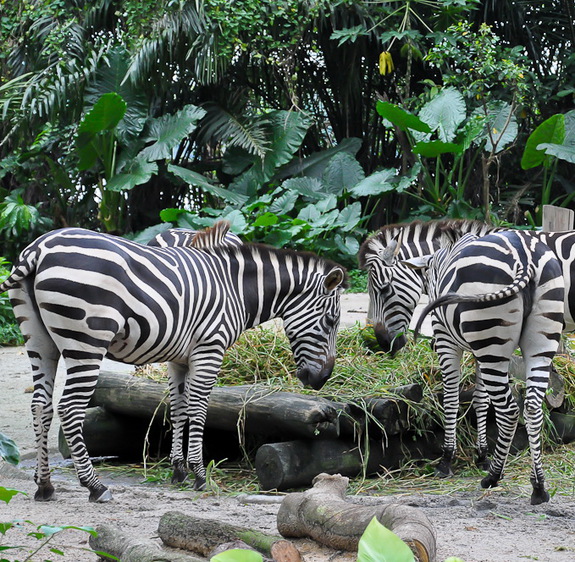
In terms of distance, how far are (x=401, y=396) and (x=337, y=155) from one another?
8.87 metres

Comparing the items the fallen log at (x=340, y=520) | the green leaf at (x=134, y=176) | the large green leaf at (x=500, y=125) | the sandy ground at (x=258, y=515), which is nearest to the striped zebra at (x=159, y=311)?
the sandy ground at (x=258, y=515)

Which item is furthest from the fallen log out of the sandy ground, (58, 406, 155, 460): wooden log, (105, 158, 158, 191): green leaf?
(105, 158, 158, 191): green leaf

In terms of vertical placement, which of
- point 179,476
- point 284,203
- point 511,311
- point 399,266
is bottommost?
point 179,476

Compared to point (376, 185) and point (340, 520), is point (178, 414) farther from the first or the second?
point (376, 185)

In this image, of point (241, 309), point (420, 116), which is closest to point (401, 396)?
point (241, 309)

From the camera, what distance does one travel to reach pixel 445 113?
501 inches

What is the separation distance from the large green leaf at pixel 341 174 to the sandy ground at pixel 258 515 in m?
8.94

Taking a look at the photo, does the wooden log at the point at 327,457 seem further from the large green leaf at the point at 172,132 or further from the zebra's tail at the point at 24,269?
the large green leaf at the point at 172,132

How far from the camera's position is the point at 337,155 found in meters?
14.1

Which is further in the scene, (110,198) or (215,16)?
(110,198)

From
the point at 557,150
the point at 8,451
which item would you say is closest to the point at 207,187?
the point at 557,150

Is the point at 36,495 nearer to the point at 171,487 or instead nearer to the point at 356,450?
the point at 171,487

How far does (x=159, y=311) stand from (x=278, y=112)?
9953 millimetres

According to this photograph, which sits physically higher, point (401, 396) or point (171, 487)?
point (401, 396)
